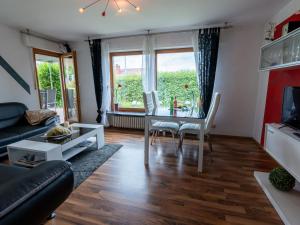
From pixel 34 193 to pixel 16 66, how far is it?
150 inches

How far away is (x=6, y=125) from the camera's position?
3225 millimetres

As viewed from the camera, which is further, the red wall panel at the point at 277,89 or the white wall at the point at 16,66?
the white wall at the point at 16,66

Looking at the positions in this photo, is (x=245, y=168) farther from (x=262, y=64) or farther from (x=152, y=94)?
(x=152, y=94)

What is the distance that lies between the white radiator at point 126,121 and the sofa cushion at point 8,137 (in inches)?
81.0

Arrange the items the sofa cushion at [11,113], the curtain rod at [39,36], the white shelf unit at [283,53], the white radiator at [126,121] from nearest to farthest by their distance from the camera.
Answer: the white shelf unit at [283,53], the sofa cushion at [11,113], the curtain rod at [39,36], the white radiator at [126,121]

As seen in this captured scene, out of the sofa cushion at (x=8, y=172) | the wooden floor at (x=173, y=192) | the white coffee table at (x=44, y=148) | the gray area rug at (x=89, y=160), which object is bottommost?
the wooden floor at (x=173, y=192)

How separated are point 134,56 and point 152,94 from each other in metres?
1.43

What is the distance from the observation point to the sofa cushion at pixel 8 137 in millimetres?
2666

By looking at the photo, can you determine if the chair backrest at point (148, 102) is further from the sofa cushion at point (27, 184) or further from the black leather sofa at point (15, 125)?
the sofa cushion at point (27, 184)

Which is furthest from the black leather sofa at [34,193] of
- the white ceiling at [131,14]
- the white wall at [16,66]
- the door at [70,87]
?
the door at [70,87]

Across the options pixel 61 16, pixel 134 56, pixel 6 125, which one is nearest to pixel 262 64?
Result: pixel 134 56

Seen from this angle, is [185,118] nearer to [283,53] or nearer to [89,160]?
[283,53]

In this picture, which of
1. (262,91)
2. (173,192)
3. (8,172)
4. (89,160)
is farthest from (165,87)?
(8,172)

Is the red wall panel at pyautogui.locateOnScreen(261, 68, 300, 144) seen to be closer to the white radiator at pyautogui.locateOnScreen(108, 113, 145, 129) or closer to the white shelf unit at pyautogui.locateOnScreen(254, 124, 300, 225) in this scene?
the white shelf unit at pyautogui.locateOnScreen(254, 124, 300, 225)
